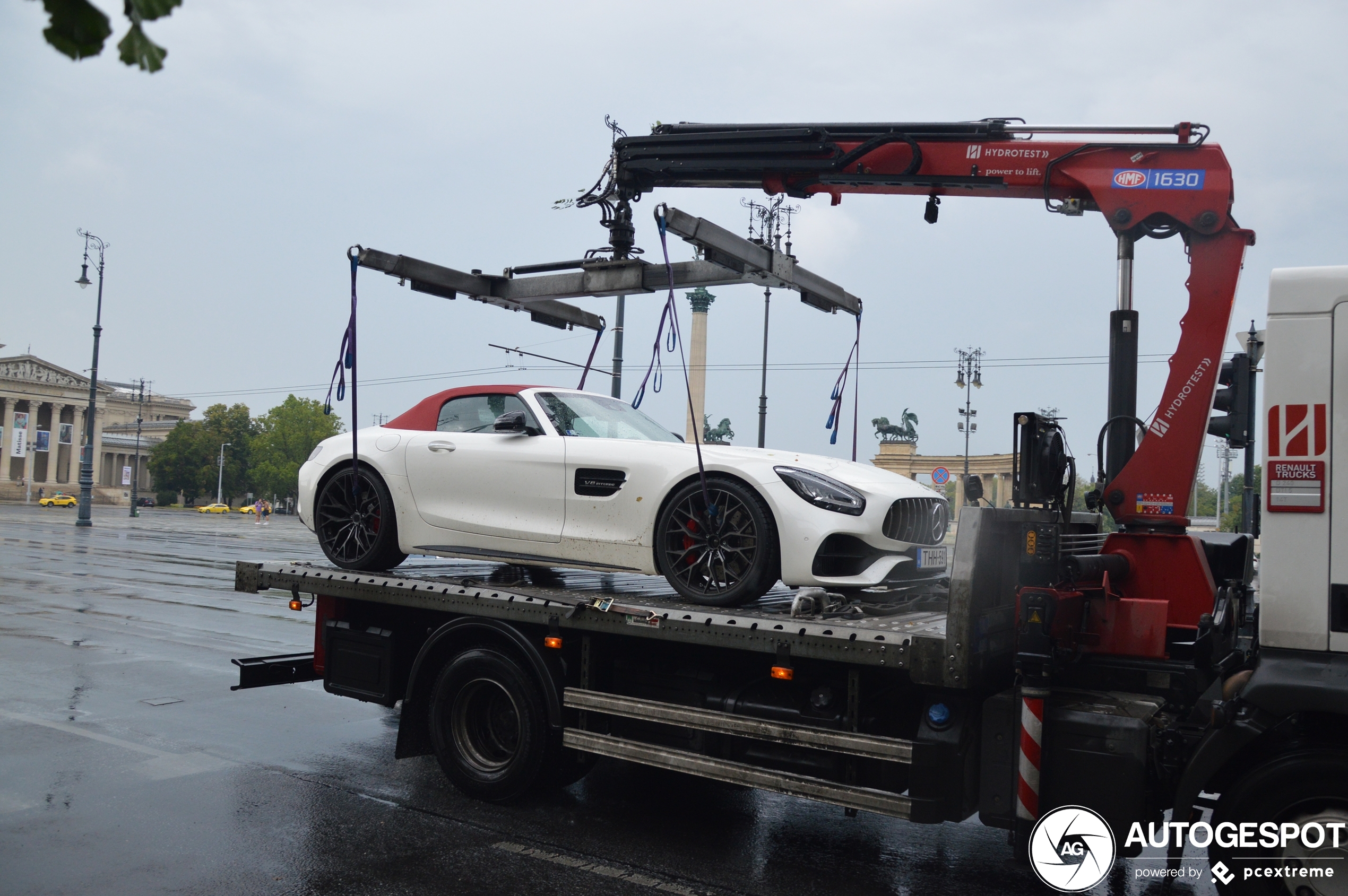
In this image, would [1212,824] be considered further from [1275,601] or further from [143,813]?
[143,813]

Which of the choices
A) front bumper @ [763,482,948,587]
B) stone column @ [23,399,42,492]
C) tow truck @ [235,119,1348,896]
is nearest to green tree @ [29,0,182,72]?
tow truck @ [235,119,1348,896]

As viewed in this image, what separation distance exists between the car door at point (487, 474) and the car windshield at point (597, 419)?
0.48ft

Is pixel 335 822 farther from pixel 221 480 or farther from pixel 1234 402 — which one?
pixel 221 480

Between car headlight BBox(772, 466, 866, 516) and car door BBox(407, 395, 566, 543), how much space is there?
148cm

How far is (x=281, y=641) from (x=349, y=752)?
4.79m

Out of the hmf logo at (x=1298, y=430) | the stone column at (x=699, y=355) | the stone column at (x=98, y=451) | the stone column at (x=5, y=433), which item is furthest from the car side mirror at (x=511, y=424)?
the stone column at (x=98, y=451)

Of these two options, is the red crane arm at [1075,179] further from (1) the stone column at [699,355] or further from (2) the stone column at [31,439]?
(2) the stone column at [31,439]

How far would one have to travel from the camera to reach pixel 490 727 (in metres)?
5.97

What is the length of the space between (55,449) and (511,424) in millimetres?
110478

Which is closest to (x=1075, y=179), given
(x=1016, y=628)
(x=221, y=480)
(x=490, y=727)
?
(x=1016, y=628)

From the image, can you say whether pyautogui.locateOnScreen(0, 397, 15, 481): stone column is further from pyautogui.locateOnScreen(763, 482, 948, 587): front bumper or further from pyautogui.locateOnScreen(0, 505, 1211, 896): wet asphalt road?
pyautogui.locateOnScreen(763, 482, 948, 587): front bumper

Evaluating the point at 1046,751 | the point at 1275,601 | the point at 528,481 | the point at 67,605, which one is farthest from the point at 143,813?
the point at 67,605

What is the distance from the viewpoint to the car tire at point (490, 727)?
18.4 ft

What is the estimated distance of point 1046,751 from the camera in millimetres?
4137
